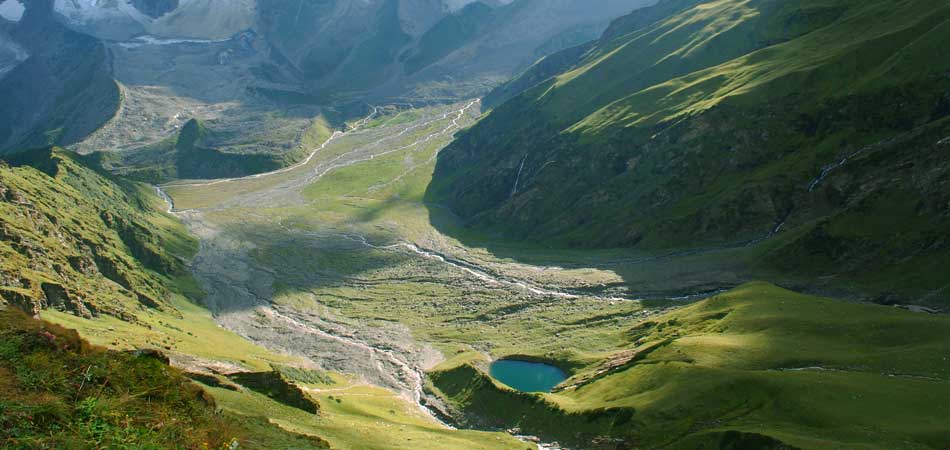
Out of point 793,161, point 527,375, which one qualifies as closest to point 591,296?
point 527,375

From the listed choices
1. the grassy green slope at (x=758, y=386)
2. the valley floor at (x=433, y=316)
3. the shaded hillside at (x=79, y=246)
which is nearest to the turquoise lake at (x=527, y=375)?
the valley floor at (x=433, y=316)

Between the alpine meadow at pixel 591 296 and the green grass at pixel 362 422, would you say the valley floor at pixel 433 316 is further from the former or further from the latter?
the alpine meadow at pixel 591 296

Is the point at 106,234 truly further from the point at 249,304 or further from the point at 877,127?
the point at 877,127

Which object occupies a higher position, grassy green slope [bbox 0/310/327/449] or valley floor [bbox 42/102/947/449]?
grassy green slope [bbox 0/310/327/449]

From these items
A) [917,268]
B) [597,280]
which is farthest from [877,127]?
[597,280]

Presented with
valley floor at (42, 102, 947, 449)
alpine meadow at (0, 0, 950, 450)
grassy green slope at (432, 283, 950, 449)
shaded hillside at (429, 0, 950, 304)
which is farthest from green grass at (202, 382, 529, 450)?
shaded hillside at (429, 0, 950, 304)

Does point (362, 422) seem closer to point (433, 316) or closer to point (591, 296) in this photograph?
point (433, 316)

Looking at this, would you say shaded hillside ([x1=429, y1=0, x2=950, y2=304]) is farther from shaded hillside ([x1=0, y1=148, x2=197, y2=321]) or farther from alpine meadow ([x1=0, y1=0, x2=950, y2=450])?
shaded hillside ([x1=0, y1=148, x2=197, y2=321])

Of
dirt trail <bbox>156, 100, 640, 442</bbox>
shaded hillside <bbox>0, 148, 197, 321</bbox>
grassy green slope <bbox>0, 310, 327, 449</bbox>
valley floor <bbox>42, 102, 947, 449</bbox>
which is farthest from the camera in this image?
dirt trail <bbox>156, 100, 640, 442</bbox>

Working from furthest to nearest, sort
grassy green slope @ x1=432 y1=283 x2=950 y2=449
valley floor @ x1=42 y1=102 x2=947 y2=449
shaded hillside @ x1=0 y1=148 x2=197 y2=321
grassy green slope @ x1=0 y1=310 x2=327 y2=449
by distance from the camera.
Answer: shaded hillside @ x1=0 y1=148 x2=197 y2=321, valley floor @ x1=42 y1=102 x2=947 y2=449, grassy green slope @ x1=432 y1=283 x2=950 y2=449, grassy green slope @ x1=0 y1=310 x2=327 y2=449
